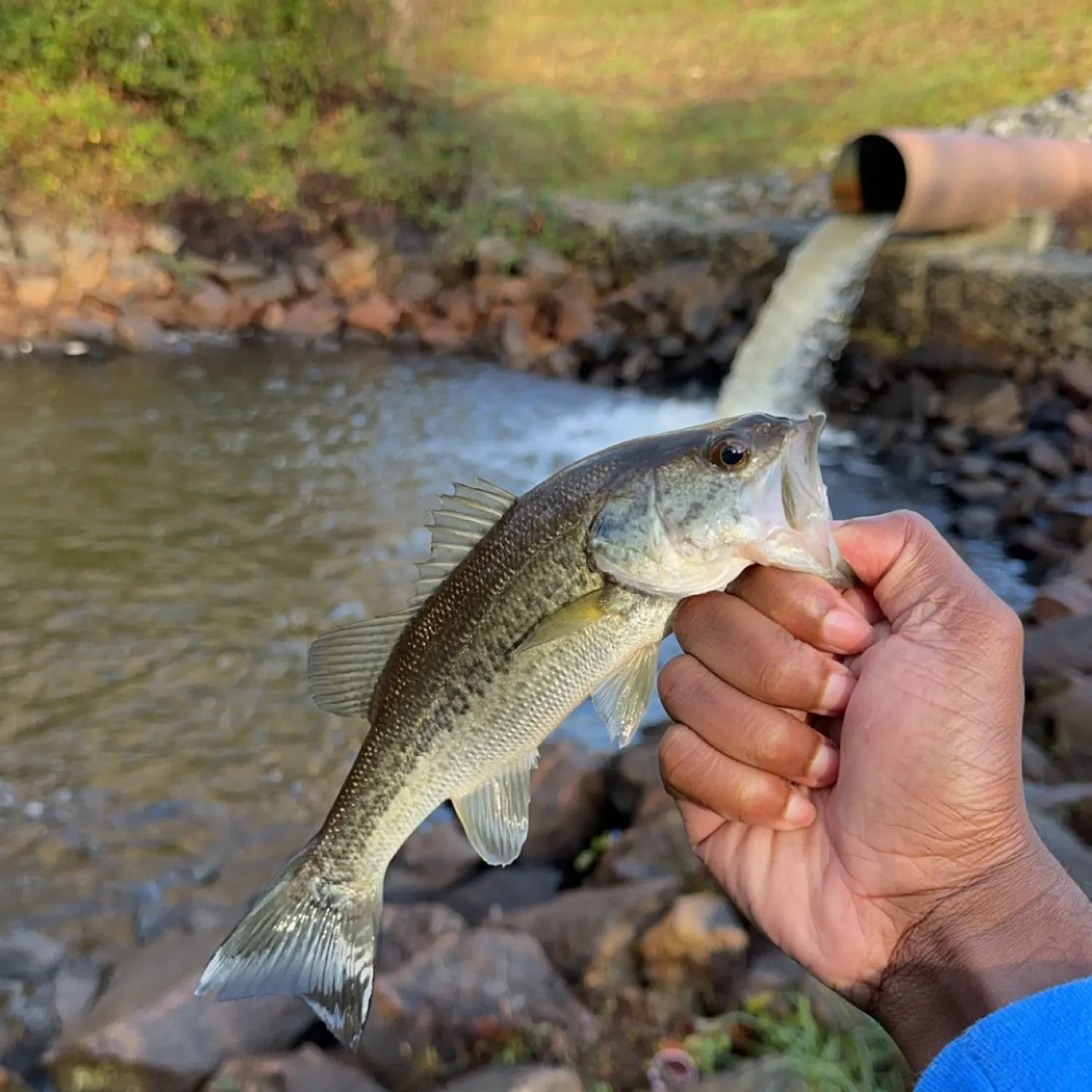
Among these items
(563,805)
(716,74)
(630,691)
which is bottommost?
(563,805)

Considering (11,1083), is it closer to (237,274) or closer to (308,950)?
(308,950)

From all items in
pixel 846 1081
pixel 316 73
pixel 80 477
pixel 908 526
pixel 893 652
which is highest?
pixel 316 73

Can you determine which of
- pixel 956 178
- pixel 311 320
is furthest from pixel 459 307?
pixel 956 178

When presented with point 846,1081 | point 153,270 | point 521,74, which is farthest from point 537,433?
point 521,74

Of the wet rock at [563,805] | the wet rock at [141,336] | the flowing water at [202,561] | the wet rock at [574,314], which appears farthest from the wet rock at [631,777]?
the wet rock at [141,336]

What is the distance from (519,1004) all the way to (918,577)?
7.00ft

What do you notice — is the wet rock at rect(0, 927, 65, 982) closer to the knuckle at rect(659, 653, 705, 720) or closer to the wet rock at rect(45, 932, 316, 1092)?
the wet rock at rect(45, 932, 316, 1092)

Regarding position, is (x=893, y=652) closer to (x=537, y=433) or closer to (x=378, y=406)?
(x=537, y=433)

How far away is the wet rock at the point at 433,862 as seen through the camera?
4.66 metres

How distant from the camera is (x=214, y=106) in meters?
17.6

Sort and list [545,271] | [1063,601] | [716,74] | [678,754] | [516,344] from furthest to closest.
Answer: [716,74]
[545,271]
[516,344]
[1063,601]
[678,754]

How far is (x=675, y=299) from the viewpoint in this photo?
12906mm

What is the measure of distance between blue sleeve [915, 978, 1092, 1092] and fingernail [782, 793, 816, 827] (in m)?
0.77

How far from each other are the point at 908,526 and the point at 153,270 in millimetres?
15208
